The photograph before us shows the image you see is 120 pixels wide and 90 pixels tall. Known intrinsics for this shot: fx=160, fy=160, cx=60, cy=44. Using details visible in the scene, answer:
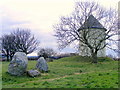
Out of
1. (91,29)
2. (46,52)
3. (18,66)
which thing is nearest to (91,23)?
(91,29)

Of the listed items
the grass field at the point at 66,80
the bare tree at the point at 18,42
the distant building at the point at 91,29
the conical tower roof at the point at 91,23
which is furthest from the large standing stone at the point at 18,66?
the bare tree at the point at 18,42

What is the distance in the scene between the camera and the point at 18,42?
4772cm

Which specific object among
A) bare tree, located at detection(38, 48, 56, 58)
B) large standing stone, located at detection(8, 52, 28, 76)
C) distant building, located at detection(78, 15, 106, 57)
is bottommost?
bare tree, located at detection(38, 48, 56, 58)

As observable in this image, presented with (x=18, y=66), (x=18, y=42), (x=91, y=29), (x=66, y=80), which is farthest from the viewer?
(x=18, y=42)

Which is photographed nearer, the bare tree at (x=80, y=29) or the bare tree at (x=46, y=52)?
the bare tree at (x=80, y=29)

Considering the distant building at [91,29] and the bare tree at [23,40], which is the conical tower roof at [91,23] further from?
the bare tree at [23,40]

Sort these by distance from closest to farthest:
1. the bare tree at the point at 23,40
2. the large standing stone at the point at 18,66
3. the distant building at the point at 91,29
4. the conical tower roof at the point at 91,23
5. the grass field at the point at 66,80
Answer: the grass field at the point at 66,80
the large standing stone at the point at 18,66
the conical tower roof at the point at 91,23
the distant building at the point at 91,29
the bare tree at the point at 23,40

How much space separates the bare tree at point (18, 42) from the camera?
156ft

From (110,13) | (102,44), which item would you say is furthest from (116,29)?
(102,44)

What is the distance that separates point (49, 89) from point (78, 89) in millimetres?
1308

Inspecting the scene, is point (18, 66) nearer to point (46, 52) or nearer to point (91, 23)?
point (91, 23)

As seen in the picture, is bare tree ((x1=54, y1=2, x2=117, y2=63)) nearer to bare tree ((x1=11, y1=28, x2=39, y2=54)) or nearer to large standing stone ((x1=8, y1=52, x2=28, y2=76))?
large standing stone ((x1=8, y1=52, x2=28, y2=76))

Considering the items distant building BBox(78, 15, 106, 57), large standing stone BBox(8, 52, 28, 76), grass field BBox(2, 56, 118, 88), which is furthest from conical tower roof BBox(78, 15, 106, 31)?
large standing stone BBox(8, 52, 28, 76)

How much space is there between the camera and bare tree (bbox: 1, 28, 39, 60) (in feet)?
156
